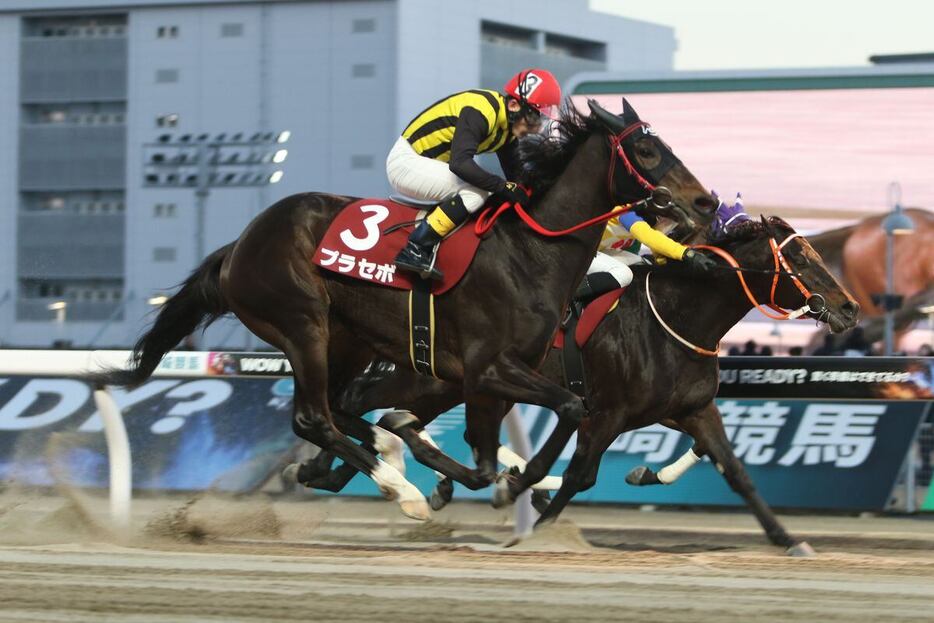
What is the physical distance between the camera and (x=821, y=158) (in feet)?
44.3

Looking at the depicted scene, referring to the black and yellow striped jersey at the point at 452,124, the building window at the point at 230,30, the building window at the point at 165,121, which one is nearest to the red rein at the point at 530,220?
the black and yellow striped jersey at the point at 452,124

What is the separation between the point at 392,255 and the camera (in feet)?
21.5

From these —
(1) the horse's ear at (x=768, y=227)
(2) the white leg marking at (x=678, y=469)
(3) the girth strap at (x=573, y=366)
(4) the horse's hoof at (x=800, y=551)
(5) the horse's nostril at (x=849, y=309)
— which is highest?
(1) the horse's ear at (x=768, y=227)

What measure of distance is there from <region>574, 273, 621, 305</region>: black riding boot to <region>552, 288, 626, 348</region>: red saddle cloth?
0.02m

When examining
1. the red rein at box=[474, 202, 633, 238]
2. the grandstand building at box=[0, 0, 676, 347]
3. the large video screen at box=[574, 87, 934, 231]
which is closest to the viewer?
the red rein at box=[474, 202, 633, 238]

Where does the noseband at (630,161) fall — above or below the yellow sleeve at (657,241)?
above

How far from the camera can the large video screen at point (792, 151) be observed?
13.3 metres

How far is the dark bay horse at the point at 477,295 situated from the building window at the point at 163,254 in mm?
28970

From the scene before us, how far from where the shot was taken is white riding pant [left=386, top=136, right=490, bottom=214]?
6449 mm

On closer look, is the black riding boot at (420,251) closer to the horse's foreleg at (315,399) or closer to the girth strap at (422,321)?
the girth strap at (422,321)

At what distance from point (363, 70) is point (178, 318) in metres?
29.0

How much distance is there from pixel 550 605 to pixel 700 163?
31.1 ft

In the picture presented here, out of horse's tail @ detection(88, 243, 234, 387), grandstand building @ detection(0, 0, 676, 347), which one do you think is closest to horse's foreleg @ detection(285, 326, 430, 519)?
horse's tail @ detection(88, 243, 234, 387)

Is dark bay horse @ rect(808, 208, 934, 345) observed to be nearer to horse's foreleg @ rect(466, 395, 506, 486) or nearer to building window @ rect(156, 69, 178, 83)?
horse's foreleg @ rect(466, 395, 506, 486)
